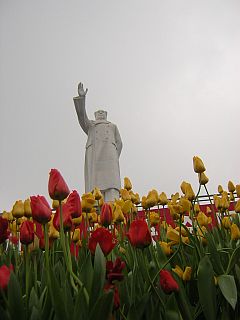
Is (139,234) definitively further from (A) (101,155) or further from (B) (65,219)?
(A) (101,155)

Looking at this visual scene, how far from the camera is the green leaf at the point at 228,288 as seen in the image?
726 millimetres

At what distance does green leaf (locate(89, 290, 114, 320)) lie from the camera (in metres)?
0.55

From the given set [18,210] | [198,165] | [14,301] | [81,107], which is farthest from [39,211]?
[81,107]

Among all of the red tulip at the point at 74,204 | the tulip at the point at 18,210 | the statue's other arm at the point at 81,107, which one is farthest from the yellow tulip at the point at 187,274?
the statue's other arm at the point at 81,107

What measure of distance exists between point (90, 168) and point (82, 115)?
81 cm

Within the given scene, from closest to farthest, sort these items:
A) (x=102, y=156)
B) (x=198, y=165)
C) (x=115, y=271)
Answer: (x=115, y=271)
(x=198, y=165)
(x=102, y=156)

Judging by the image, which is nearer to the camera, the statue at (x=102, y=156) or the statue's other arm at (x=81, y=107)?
the statue's other arm at (x=81, y=107)

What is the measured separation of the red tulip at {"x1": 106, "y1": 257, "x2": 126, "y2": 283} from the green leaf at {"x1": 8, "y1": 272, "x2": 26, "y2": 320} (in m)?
0.15

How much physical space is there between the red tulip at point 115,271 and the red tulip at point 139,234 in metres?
0.08

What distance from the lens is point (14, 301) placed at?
23.2 inches

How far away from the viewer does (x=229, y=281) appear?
0.77m

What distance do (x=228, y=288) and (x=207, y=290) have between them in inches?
1.8

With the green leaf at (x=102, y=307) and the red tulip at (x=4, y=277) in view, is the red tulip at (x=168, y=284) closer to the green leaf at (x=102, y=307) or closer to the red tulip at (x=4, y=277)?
the green leaf at (x=102, y=307)

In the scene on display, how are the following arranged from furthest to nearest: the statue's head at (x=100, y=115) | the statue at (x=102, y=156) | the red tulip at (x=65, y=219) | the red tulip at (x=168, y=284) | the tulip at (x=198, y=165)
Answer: the statue's head at (x=100, y=115) → the statue at (x=102, y=156) → the tulip at (x=198, y=165) → the red tulip at (x=65, y=219) → the red tulip at (x=168, y=284)
